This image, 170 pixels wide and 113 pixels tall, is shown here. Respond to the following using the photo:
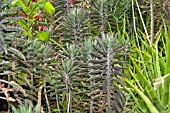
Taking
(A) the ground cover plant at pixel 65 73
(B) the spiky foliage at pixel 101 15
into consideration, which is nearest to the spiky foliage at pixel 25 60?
(A) the ground cover plant at pixel 65 73

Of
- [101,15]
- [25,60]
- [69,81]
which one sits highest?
[101,15]

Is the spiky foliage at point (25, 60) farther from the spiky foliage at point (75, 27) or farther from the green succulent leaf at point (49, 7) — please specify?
the green succulent leaf at point (49, 7)

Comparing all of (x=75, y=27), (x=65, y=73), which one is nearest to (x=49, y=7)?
(x=75, y=27)

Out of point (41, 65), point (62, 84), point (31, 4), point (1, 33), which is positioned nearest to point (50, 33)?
point (31, 4)

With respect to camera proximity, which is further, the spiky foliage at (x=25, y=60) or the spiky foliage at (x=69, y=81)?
the spiky foliage at (x=69, y=81)

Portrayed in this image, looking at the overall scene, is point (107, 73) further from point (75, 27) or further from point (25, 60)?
point (75, 27)

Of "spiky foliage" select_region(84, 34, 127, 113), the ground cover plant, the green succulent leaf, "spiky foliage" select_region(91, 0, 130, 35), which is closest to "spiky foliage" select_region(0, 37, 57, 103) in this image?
the ground cover plant

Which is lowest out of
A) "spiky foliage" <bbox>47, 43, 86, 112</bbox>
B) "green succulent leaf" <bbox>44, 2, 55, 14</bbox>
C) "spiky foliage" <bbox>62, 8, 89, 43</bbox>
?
"spiky foliage" <bbox>47, 43, 86, 112</bbox>

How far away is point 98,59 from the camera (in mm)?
1755

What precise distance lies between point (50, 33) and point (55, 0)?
483 mm

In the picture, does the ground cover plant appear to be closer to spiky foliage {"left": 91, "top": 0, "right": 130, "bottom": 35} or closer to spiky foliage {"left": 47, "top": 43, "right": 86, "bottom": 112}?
spiky foliage {"left": 47, "top": 43, "right": 86, "bottom": 112}

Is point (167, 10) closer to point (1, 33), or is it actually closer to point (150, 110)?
point (150, 110)

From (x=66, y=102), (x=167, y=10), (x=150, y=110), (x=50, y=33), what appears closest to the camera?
(x=66, y=102)

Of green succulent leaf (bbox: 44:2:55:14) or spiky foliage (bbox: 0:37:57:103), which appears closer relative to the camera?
spiky foliage (bbox: 0:37:57:103)
